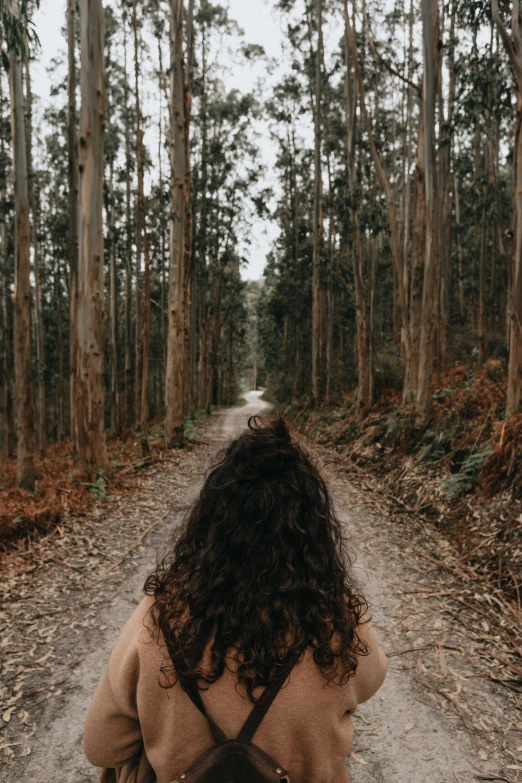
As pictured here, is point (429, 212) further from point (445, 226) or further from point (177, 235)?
point (445, 226)

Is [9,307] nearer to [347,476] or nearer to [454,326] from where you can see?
[347,476]

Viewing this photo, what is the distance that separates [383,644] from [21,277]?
24.3ft

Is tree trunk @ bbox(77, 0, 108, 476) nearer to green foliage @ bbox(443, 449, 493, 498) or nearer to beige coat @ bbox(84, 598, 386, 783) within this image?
green foliage @ bbox(443, 449, 493, 498)

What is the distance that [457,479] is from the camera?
22.5ft

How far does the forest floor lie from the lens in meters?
2.77

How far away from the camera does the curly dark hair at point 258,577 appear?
129cm

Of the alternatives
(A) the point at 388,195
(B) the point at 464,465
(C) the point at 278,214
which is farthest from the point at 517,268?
(C) the point at 278,214

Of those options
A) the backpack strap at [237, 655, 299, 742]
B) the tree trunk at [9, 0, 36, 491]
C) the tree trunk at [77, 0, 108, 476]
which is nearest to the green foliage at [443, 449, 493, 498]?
the tree trunk at [77, 0, 108, 476]

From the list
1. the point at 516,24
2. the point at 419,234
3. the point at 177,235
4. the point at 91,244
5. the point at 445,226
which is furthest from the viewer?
the point at 445,226

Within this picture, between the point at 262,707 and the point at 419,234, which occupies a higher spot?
the point at 419,234

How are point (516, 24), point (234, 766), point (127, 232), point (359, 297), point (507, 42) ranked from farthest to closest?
point (127, 232), point (359, 297), point (516, 24), point (507, 42), point (234, 766)

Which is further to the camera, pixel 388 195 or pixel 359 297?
pixel 359 297

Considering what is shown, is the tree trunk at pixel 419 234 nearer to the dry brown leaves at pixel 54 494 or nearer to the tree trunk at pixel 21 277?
the dry brown leaves at pixel 54 494

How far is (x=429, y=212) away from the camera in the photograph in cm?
863
